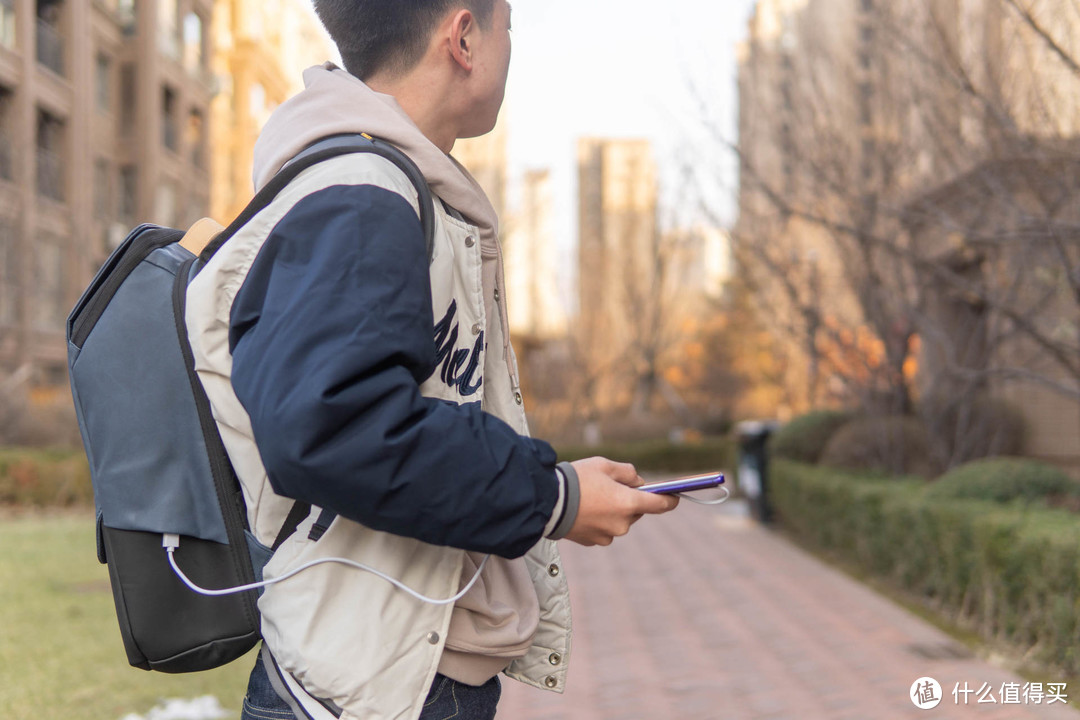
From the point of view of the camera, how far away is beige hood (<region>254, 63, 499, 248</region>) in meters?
1.45

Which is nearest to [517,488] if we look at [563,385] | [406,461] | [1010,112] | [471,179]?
[406,461]

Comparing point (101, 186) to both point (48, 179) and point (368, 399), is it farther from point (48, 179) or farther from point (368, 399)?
point (368, 399)

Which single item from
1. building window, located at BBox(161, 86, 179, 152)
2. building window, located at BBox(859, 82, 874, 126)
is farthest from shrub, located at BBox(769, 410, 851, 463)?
building window, located at BBox(161, 86, 179, 152)

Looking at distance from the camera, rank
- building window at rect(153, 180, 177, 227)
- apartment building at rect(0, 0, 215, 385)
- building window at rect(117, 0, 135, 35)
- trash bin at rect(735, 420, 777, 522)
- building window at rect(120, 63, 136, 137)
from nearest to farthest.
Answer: trash bin at rect(735, 420, 777, 522)
apartment building at rect(0, 0, 215, 385)
building window at rect(153, 180, 177, 227)
building window at rect(117, 0, 135, 35)
building window at rect(120, 63, 136, 137)

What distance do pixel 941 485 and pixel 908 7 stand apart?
352 centimetres

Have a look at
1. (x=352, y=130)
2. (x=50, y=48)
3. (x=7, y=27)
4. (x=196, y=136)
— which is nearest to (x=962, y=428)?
(x=352, y=130)

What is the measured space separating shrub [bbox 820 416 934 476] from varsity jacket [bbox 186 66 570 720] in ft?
30.1

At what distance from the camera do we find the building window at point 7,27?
55.5ft

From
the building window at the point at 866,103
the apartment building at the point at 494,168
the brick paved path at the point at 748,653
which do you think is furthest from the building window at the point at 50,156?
the building window at the point at 866,103

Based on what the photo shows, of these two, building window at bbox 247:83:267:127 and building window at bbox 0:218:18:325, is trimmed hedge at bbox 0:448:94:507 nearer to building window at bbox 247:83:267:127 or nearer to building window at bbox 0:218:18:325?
building window at bbox 0:218:18:325

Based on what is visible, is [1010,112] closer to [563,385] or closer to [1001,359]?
[1001,359]

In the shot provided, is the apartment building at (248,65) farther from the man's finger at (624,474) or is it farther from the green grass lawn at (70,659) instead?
the man's finger at (624,474)

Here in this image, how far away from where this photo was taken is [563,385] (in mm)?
24172

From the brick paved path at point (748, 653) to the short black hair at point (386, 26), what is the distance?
393cm
